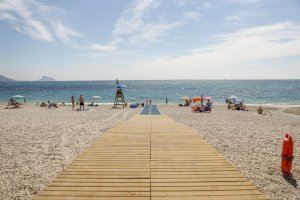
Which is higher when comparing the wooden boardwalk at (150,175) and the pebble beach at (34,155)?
the wooden boardwalk at (150,175)

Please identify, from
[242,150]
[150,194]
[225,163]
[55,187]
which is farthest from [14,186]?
[242,150]

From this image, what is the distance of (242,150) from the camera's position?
11.1m

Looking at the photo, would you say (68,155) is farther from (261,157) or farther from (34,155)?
(261,157)

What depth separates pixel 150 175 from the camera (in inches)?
268

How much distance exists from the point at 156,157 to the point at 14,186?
432 centimetres

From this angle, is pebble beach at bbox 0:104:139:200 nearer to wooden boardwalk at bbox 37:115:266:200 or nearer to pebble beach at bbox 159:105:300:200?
wooden boardwalk at bbox 37:115:266:200

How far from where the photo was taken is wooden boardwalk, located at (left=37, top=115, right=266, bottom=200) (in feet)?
18.7

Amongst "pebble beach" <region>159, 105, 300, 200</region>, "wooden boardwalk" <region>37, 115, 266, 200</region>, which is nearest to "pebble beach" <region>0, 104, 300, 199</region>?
"pebble beach" <region>159, 105, 300, 200</region>

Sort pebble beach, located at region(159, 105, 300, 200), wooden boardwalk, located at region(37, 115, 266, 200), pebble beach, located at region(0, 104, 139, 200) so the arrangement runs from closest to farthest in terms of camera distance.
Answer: wooden boardwalk, located at region(37, 115, 266, 200)
pebble beach, located at region(159, 105, 300, 200)
pebble beach, located at region(0, 104, 139, 200)

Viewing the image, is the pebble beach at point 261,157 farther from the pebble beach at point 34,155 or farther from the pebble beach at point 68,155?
the pebble beach at point 34,155

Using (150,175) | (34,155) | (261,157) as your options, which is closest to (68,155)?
(34,155)

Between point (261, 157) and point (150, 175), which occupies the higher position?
point (150, 175)

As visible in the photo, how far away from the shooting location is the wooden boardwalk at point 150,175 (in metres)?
5.70

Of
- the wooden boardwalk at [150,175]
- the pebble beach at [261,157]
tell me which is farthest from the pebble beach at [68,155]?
the wooden boardwalk at [150,175]
